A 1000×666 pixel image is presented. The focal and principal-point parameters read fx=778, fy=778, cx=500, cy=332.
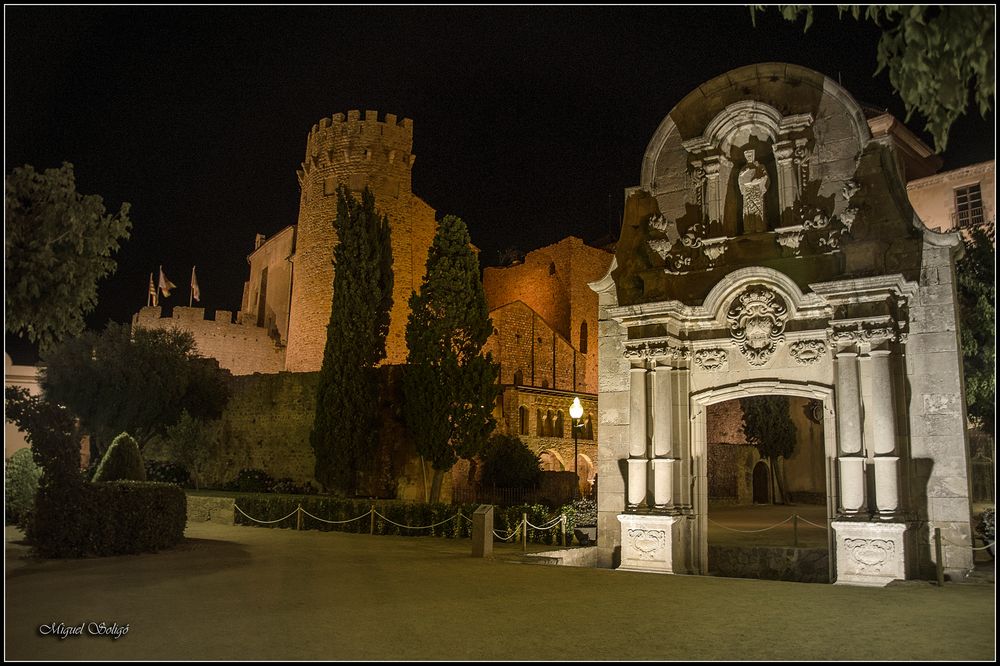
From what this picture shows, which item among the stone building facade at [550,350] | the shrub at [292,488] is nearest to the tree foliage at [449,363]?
the stone building facade at [550,350]

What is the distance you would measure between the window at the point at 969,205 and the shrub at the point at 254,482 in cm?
2507

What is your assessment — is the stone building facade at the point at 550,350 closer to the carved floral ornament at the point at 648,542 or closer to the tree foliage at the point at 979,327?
the carved floral ornament at the point at 648,542

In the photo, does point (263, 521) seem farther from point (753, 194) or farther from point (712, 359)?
point (753, 194)

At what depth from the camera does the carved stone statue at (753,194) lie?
1291 cm

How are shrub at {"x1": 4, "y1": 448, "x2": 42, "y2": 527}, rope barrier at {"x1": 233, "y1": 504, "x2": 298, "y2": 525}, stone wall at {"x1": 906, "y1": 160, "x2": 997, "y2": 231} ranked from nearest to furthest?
shrub at {"x1": 4, "y1": 448, "x2": 42, "y2": 527} < rope barrier at {"x1": 233, "y1": 504, "x2": 298, "y2": 525} < stone wall at {"x1": 906, "y1": 160, "x2": 997, "y2": 231}

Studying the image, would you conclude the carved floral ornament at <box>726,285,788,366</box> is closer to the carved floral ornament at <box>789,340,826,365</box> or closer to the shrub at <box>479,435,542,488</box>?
the carved floral ornament at <box>789,340,826,365</box>

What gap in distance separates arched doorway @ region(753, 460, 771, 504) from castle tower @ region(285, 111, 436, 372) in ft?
53.7

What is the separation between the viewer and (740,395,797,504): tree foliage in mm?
31391

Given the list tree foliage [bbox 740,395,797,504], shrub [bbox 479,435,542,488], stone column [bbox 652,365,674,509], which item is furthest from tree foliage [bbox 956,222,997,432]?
tree foliage [bbox 740,395,797,504]

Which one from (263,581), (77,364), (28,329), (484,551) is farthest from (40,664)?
(77,364)

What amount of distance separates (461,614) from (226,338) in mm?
41223

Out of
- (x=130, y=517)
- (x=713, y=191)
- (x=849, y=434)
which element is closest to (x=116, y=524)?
(x=130, y=517)

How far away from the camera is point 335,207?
36188 mm

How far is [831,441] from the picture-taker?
11.9 metres
